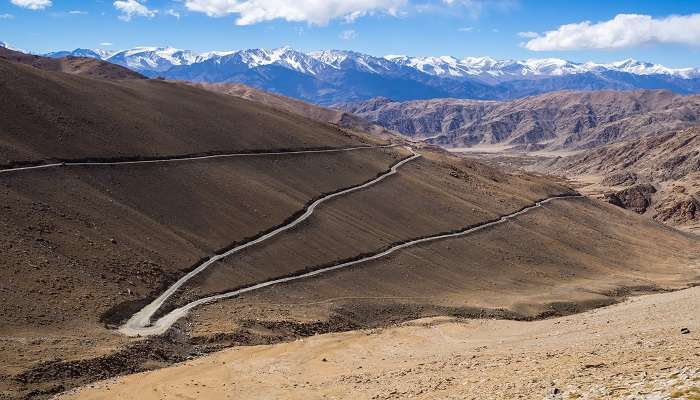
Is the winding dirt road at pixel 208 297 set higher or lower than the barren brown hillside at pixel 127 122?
lower

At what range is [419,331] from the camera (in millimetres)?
44688

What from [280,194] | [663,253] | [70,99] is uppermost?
[70,99]

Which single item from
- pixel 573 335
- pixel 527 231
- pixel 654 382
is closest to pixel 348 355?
pixel 573 335

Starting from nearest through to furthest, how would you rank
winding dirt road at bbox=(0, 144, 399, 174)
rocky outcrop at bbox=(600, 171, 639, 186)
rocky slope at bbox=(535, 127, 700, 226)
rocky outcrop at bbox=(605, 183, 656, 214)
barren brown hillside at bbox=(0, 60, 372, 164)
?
winding dirt road at bbox=(0, 144, 399, 174) < barren brown hillside at bbox=(0, 60, 372, 164) < rocky slope at bbox=(535, 127, 700, 226) < rocky outcrop at bbox=(605, 183, 656, 214) < rocky outcrop at bbox=(600, 171, 639, 186)

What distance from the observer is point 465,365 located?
30.0 m

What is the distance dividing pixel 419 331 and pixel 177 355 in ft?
52.5

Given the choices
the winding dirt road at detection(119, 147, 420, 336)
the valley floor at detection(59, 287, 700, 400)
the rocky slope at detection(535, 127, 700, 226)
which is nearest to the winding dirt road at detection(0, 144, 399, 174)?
the winding dirt road at detection(119, 147, 420, 336)

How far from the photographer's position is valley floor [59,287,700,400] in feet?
72.8

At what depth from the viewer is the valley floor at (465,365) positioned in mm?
22188

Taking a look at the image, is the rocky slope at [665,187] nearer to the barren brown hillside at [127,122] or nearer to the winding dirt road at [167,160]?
the barren brown hillside at [127,122]

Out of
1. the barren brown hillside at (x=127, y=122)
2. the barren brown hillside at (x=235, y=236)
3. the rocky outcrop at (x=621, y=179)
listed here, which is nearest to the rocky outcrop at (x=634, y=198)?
the rocky outcrop at (x=621, y=179)

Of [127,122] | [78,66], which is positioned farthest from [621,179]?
[78,66]

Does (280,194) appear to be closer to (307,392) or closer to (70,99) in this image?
(70,99)

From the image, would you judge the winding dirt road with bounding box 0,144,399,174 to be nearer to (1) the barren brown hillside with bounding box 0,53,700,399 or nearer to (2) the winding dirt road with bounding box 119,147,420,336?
(1) the barren brown hillside with bounding box 0,53,700,399
